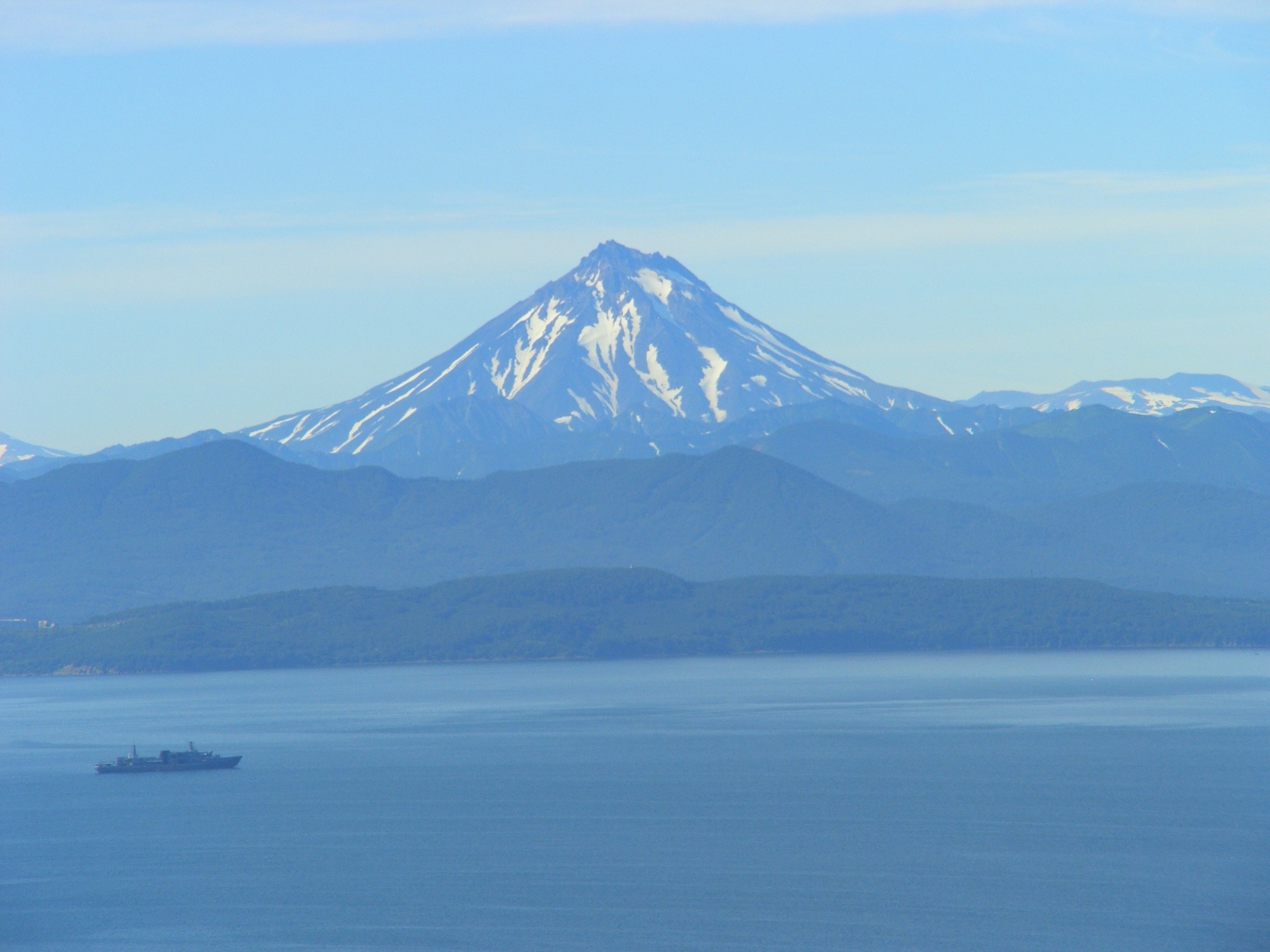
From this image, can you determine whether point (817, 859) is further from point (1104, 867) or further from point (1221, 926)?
point (1221, 926)

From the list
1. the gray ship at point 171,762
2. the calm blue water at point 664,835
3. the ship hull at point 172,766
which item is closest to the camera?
the calm blue water at point 664,835

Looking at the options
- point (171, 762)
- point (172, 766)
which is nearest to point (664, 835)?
point (172, 766)

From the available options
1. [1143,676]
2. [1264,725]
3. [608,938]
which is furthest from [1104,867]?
[1143,676]

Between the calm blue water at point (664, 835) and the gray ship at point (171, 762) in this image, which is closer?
Result: the calm blue water at point (664, 835)

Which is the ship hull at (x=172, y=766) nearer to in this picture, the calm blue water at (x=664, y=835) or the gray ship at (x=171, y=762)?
the gray ship at (x=171, y=762)

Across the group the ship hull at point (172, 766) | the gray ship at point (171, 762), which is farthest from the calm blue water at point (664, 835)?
the gray ship at point (171, 762)

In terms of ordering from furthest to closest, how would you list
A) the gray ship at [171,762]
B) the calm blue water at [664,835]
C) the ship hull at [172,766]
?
the gray ship at [171,762]
the ship hull at [172,766]
the calm blue water at [664,835]
